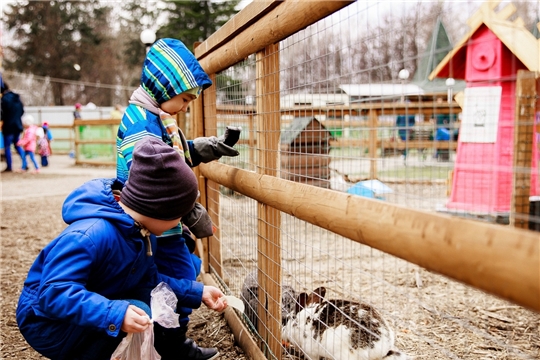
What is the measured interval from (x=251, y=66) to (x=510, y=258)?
220 centimetres

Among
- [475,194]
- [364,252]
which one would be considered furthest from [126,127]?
[475,194]

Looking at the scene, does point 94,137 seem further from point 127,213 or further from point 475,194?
point 127,213

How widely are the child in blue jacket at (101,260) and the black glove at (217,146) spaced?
807 millimetres

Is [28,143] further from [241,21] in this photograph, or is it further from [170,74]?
A: [241,21]

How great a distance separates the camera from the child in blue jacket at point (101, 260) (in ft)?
6.00

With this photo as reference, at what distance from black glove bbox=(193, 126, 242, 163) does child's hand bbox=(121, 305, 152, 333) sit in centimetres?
122

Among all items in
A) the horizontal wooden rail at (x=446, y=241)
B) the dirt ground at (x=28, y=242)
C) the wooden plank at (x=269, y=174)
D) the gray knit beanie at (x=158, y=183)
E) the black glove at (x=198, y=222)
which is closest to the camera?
the horizontal wooden rail at (x=446, y=241)

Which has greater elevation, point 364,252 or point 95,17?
point 95,17

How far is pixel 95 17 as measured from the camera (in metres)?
37.3

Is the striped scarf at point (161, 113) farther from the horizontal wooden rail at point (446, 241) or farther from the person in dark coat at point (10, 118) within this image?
the person in dark coat at point (10, 118)

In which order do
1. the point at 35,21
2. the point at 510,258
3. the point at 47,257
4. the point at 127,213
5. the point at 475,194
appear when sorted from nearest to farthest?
the point at 510,258
the point at 47,257
the point at 127,213
the point at 475,194
the point at 35,21

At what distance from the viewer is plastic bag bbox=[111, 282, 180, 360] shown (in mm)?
2004

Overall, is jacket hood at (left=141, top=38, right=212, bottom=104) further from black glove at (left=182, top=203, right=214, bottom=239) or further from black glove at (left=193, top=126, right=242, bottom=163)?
black glove at (left=182, top=203, right=214, bottom=239)

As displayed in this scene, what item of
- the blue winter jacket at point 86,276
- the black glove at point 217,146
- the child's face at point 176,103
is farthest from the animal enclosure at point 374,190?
the blue winter jacket at point 86,276
